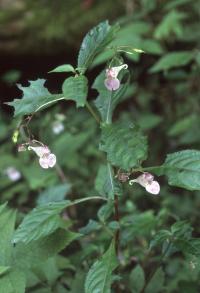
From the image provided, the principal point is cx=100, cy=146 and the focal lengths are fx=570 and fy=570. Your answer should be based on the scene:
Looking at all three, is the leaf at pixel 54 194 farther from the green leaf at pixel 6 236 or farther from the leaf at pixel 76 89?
the leaf at pixel 76 89

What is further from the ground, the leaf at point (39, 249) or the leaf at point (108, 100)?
the leaf at point (108, 100)

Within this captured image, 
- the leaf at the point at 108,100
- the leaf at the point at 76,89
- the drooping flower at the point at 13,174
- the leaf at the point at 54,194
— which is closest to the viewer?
the leaf at the point at 76,89

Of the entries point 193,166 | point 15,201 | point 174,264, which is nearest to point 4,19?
point 15,201

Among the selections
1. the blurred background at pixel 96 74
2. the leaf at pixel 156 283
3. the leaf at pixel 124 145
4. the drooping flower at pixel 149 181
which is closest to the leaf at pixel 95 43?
the leaf at pixel 124 145

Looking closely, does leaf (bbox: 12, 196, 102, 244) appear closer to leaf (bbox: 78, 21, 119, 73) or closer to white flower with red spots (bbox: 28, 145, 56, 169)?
white flower with red spots (bbox: 28, 145, 56, 169)

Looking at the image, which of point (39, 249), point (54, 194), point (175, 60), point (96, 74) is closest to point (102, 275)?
point (39, 249)

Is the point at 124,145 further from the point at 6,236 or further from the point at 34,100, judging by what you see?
the point at 6,236

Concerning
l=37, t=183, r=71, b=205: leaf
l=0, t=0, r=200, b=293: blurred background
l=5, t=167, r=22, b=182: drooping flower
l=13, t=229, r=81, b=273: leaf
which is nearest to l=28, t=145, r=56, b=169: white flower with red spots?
l=13, t=229, r=81, b=273: leaf
